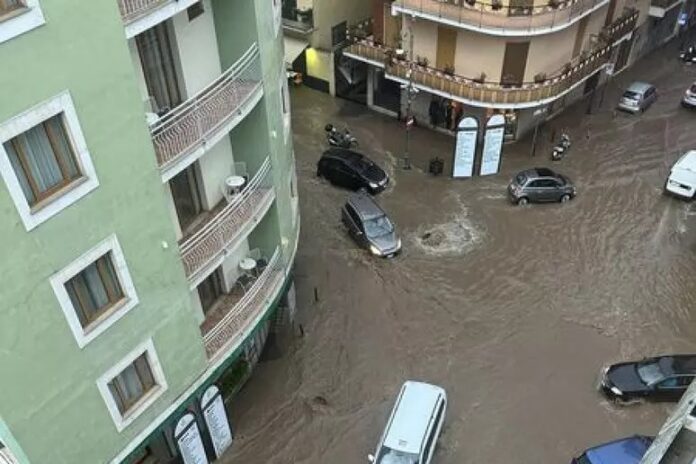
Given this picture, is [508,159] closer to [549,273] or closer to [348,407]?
[549,273]

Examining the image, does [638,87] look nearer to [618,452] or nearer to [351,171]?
[351,171]

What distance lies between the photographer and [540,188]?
34.1m

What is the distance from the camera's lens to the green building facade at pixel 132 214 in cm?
1316

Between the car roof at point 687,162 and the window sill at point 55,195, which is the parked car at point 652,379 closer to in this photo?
the car roof at point 687,162

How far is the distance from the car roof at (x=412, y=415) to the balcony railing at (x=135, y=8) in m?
15.4

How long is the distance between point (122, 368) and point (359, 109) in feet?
93.7

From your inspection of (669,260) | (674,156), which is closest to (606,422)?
(669,260)

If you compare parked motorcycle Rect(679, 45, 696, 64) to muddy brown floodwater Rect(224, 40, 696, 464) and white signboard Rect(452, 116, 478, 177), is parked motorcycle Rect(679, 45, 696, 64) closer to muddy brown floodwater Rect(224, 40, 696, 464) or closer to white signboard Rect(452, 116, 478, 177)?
muddy brown floodwater Rect(224, 40, 696, 464)

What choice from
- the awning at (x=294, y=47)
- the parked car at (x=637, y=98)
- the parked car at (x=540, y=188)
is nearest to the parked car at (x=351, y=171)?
the parked car at (x=540, y=188)

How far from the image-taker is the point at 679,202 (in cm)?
3444

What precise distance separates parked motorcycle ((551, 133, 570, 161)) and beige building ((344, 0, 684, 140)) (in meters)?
2.27

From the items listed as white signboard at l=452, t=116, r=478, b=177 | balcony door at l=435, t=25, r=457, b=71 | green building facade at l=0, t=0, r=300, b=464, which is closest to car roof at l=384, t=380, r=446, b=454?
green building facade at l=0, t=0, r=300, b=464

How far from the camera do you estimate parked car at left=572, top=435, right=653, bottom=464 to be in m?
22.0

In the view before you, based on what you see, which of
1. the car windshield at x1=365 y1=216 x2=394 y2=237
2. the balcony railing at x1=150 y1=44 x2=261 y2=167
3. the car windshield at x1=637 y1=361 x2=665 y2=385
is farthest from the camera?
the car windshield at x1=365 y1=216 x2=394 y2=237
